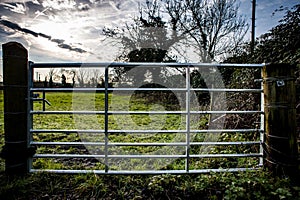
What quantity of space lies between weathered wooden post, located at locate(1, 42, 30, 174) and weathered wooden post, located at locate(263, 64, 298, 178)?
2.60 metres

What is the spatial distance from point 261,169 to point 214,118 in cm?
200

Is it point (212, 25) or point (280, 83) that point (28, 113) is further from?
point (212, 25)

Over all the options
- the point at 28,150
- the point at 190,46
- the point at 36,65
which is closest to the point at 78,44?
the point at 36,65

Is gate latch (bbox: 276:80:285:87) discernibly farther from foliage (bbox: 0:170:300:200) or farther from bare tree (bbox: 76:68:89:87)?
bare tree (bbox: 76:68:89:87)

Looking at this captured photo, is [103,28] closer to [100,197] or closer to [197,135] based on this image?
[197,135]

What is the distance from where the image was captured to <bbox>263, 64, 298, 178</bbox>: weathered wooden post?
6.10 feet

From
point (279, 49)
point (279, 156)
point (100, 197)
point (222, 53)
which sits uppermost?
point (222, 53)

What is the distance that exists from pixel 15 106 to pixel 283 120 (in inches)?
109

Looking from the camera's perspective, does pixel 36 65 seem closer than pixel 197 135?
Yes

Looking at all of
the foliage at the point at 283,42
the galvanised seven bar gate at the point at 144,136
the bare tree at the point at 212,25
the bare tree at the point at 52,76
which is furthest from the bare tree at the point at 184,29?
the bare tree at the point at 52,76

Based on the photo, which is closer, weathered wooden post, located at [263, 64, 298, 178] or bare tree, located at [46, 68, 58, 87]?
weathered wooden post, located at [263, 64, 298, 178]

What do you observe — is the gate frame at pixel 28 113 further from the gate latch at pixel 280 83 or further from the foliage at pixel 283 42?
the foliage at pixel 283 42

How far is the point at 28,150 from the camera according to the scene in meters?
2.00

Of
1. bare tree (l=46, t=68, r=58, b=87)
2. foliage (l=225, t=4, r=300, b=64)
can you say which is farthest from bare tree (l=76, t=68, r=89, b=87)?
foliage (l=225, t=4, r=300, b=64)
